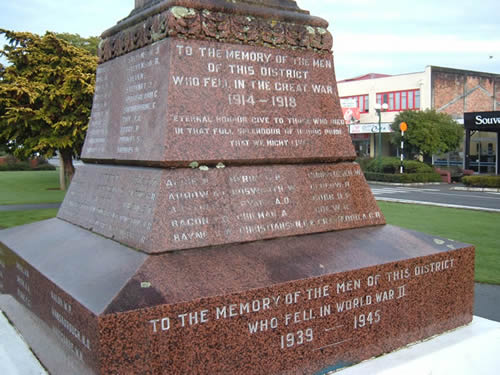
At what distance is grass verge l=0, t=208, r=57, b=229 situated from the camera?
14.2 m

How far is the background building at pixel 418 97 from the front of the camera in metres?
41.0

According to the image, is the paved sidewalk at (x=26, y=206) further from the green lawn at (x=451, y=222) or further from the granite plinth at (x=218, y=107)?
the granite plinth at (x=218, y=107)

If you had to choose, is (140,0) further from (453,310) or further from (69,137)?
(69,137)

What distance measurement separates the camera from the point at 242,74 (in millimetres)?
4383

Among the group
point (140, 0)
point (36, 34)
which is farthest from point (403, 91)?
point (140, 0)

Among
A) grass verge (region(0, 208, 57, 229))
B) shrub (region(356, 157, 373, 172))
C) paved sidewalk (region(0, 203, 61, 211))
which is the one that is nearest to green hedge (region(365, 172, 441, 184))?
shrub (region(356, 157, 373, 172))

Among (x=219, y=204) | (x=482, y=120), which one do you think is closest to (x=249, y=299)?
(x=219, y=204)

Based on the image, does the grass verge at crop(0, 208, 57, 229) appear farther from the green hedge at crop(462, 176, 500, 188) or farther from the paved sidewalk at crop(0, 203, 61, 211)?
the green hedge at crop(462, 176, 500, 188)

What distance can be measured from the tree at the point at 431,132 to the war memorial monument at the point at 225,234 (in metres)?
30.4

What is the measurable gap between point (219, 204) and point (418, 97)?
40.9 metres

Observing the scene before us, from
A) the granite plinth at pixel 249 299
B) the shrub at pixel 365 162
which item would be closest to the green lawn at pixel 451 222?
the granite plinth at pixel 249 299

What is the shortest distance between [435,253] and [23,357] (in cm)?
338

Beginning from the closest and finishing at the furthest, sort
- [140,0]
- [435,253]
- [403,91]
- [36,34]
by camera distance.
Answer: [435,253] < [140,0] < [36,34] < [403,91]

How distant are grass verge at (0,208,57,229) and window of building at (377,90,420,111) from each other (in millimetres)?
32587
